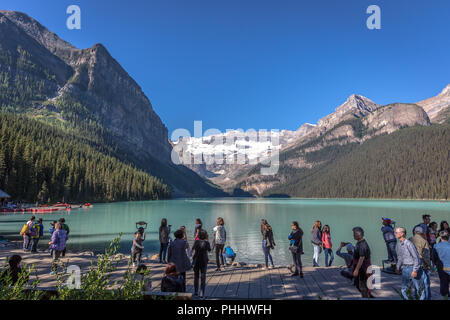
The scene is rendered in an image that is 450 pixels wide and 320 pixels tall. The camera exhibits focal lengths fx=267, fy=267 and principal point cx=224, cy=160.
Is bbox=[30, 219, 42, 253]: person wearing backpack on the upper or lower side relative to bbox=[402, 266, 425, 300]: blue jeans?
lower

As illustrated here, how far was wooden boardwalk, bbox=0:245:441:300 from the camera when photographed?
35.7 feet

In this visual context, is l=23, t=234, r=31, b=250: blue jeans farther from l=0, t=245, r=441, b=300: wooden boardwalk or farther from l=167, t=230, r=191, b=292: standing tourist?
l=167, t=230, r=191, b=292: standing tourist

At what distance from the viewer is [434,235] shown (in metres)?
14.8

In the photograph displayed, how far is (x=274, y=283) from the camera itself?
1258 centimetres

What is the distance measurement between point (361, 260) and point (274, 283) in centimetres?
475

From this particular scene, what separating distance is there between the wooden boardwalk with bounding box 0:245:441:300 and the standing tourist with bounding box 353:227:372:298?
1.10m

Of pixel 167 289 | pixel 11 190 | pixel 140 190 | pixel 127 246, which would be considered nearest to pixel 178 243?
pixel 167 289

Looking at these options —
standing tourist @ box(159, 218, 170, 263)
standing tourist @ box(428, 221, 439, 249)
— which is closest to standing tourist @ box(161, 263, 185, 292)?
standing tourist @ box(159, 218, 170, 263)

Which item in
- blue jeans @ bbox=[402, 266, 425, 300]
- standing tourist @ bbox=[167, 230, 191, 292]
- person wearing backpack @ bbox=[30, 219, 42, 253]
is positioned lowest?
person wearing backpack @ bbox=[30, 219, 42, 253]

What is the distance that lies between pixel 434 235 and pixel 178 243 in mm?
14115

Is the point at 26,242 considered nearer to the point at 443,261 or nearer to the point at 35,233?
the point at 35,233

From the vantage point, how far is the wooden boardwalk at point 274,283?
10.9 meters

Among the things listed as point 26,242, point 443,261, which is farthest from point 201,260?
point 26,242
